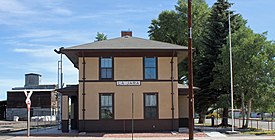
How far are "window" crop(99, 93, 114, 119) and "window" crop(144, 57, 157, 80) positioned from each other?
2996 millimetres

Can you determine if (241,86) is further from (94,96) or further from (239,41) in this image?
(94,96)

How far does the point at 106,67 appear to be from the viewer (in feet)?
104

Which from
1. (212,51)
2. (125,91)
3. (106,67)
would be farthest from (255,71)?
(106,67)

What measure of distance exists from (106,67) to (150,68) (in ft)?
10.6

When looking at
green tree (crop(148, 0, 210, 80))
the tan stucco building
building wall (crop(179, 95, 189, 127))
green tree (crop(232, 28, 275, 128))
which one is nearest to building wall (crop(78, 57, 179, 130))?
the tan stucco building

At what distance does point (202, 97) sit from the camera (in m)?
41.4

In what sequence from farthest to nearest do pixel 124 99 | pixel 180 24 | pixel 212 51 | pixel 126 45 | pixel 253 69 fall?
pixel 180 24
pixel 212 51
pixel 253 69
pixel 126 45
pixel 124 99

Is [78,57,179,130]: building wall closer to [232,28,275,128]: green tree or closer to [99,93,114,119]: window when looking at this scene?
[99,93,114,119]: window

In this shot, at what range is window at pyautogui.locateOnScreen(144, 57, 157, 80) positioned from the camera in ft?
104

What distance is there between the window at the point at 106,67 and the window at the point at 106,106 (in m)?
1.40

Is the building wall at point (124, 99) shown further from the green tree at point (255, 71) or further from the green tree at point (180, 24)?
the green tree at point (180, 24)

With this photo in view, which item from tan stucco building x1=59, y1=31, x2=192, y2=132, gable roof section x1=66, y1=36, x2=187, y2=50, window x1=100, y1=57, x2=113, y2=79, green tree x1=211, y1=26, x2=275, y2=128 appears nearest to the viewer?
tan stucco building x1=59, y1=31, x2=192, y2=132

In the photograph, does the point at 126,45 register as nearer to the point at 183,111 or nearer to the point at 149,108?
the point at 149,108

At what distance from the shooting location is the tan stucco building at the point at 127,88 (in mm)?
31188
